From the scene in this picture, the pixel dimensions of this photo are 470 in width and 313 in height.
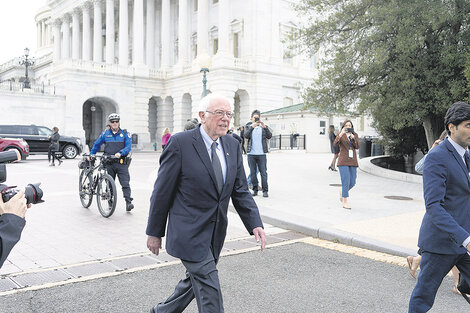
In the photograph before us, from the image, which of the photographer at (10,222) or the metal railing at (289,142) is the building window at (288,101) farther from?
the photographer at (10,222)

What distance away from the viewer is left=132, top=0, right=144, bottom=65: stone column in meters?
46.2

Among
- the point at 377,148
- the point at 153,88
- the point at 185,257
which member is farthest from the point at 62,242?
the point at 153,88

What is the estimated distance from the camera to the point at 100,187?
29.3ft

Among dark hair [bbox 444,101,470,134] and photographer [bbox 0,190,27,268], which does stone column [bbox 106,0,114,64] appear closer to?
dark hair [bbox 444,101,470,134]

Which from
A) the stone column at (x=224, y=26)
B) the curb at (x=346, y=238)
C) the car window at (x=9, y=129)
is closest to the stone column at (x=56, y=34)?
the stone column at (x=224, y=26)

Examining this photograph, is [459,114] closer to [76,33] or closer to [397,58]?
[397,58]

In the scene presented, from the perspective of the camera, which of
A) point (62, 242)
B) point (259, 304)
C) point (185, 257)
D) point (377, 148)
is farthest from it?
point (377, 148)

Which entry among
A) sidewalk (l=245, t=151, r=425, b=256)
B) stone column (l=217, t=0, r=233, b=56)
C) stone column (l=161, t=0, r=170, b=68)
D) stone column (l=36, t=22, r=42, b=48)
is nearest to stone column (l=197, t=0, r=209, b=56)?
stone column (l=217, t=0, r=233, b=56)

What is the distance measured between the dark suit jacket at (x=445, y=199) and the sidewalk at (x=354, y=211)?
119 inches

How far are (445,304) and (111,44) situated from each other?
51.4 meters

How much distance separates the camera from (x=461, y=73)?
14.6 meters

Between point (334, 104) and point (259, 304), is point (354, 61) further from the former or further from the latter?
point (259, 304)

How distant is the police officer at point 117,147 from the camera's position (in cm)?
916

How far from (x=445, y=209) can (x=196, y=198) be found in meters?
1.79
